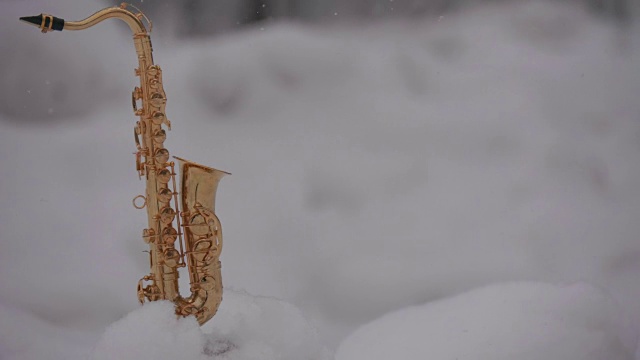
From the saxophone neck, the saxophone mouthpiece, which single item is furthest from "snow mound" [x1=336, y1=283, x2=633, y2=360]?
the saxophone mouthpiece

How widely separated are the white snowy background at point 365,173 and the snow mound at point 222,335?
0.64 meters

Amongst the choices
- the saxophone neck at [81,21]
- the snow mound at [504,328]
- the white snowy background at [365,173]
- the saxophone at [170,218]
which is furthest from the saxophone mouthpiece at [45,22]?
the snow mound at [504,328]

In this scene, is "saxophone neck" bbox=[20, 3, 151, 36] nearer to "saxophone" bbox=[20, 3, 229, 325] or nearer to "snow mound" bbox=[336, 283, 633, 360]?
"saxophone" bbox=[20, 3, 229, 325]

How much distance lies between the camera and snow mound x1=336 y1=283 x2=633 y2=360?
2.62m

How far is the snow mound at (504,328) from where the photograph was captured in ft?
8.59

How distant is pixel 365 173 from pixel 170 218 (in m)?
1.10

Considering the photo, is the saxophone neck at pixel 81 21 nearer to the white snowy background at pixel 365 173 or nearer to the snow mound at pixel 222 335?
the snow mound at pixel 222 335

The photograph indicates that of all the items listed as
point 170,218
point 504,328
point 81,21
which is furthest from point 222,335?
point 504,328

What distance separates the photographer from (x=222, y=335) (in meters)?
2.00

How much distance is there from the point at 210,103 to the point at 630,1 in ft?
4.69

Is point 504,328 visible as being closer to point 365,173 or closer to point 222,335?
point 365,173

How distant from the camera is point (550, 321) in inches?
106

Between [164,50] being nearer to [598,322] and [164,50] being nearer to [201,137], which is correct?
[201,137]

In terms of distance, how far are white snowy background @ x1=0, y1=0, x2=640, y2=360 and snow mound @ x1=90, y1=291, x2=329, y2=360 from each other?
2.11 ft
